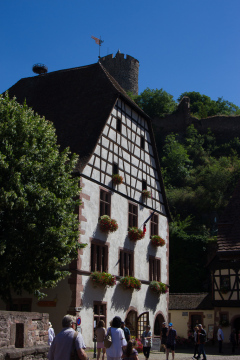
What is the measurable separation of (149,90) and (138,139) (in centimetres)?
5557

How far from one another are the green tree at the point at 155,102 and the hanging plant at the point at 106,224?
56.9 metres

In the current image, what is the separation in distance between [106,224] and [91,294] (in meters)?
2.97

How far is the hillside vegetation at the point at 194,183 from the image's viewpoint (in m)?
44.0

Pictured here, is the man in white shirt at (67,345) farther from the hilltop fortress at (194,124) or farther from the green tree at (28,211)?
the hilltop fortress at (194,124)

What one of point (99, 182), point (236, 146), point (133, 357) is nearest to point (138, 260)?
point (99, 182)

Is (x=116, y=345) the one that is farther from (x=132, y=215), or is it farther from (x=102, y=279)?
(x=132, y=215)

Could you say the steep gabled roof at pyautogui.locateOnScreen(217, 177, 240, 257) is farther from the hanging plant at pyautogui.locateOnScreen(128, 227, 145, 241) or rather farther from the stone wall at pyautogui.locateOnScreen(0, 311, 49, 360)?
the hanging plant at pyautogui.locateOnScreen(128, 227, 145, 241)

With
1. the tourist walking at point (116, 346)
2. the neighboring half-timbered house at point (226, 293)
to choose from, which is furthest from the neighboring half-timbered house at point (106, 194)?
the tourist walking at point (116, 346)

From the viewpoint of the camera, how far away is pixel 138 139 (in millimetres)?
27203

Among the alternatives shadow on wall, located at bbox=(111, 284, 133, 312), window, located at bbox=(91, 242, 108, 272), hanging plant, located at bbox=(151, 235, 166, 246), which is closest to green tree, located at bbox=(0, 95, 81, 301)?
window, located at bbox=(91, 242, 108, 272)

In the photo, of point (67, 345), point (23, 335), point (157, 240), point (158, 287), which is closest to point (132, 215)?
point (157, 240)

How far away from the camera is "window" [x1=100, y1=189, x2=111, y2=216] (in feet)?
75.2

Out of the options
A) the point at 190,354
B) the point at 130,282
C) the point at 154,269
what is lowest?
the point at 190,354

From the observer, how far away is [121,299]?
75.9ft
